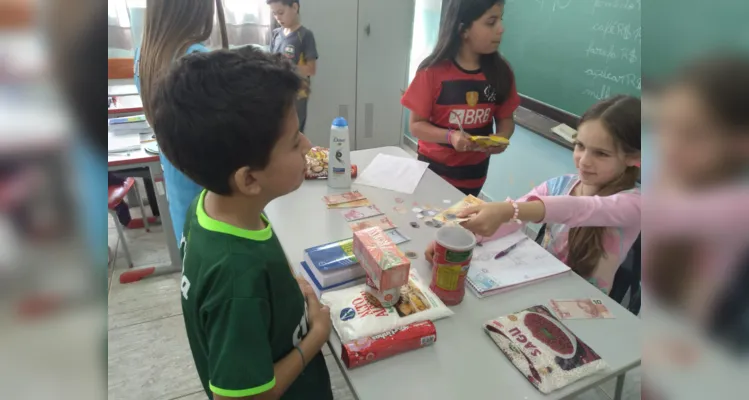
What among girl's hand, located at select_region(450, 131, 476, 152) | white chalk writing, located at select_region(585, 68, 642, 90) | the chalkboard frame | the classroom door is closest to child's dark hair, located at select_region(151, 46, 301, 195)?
girl's hand, located at select_region(450, 131, 476, 152)

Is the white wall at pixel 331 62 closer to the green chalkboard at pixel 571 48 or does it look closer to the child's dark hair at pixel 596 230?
the green chalkboard at pixel 571 48

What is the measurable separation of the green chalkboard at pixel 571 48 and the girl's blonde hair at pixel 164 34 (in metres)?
1.70

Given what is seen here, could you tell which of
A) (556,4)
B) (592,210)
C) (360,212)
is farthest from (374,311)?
(556,4)

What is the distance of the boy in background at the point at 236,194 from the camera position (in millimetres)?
667

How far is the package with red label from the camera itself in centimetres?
91

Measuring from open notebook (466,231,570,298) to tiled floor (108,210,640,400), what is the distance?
0.60 m

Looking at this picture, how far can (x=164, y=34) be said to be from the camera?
1251mm

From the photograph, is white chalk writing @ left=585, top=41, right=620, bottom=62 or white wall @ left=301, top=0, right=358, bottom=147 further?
white wall @ left=301, top=0, right=358, bottom=147

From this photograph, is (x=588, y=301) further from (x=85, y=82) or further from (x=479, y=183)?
(x=85, y=82)

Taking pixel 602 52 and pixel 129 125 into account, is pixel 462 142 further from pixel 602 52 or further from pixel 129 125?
pixel 129 125

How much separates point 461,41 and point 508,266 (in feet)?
3.21

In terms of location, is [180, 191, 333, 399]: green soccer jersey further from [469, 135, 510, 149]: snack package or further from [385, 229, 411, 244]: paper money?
[469, 135, 510, 149]: snack package

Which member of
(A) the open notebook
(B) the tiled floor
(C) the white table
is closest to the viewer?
(C) the white table

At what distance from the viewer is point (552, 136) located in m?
2.47
